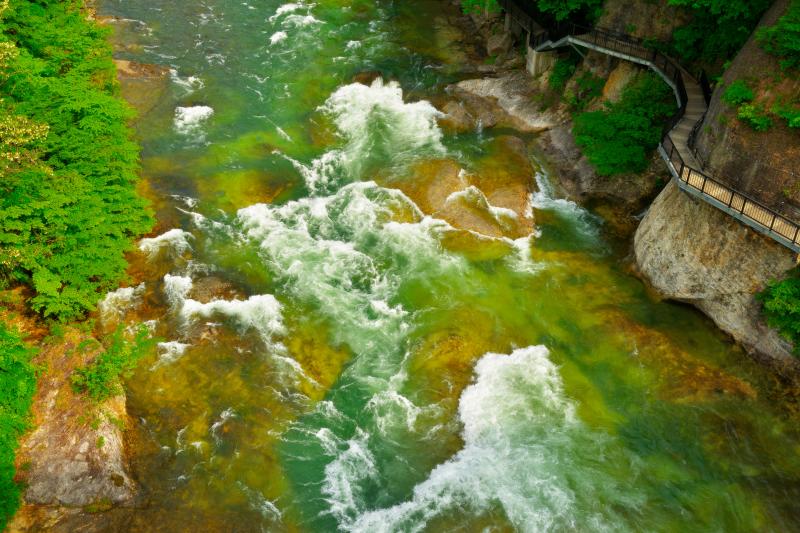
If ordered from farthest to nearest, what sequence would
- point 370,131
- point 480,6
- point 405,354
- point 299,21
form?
1. point 299,21
2. point 480,6
3. point 370,131
4. point 405,354

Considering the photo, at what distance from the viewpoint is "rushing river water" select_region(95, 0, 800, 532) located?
17781 millimetres

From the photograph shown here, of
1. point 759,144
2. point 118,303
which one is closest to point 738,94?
point 759,144

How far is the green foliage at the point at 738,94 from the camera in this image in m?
20.5

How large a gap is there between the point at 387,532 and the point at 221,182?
19493mm

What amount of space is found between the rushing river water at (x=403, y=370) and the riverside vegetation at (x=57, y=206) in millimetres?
1661

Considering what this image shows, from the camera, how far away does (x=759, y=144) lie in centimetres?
2020

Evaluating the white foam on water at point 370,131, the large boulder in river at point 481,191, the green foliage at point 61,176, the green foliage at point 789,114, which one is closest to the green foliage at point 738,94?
the green foliage at point 789,114

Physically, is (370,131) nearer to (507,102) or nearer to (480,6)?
(507,102)

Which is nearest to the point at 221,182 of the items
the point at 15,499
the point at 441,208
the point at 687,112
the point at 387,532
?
the point at 441,208

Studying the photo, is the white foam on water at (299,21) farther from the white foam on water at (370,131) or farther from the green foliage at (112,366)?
the green foliage at (112,366)

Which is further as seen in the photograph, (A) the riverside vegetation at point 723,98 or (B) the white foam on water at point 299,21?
(B) the white foam on water at point 299,21

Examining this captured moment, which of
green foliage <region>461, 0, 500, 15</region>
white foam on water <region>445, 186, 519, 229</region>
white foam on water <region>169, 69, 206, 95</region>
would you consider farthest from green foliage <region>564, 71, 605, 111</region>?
white foam on water <region>169, 69, 206, 95</region>

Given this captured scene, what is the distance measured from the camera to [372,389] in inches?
823

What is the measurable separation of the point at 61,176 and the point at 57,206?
5.83 feet
